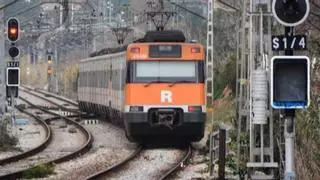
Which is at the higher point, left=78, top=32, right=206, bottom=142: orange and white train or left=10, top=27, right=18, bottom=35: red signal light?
left=10, top=27, right=18, bottom=35: red signal light

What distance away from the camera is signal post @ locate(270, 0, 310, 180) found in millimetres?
8172

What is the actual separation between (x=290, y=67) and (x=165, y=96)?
42.3 ft

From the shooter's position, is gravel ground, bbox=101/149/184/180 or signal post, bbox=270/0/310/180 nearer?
signal post, bbox=270/0/310/180

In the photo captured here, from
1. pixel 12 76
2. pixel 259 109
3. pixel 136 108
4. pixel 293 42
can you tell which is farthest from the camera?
pixel 12 76

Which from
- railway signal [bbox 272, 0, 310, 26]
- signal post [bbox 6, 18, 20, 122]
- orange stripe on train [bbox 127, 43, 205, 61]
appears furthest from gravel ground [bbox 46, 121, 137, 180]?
railway signal [bbox 272, 0, 310, 26]

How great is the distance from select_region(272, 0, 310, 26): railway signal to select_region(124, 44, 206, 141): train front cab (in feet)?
42.0

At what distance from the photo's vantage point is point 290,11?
322 inches

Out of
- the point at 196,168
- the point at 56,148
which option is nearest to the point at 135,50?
the point at 56,148

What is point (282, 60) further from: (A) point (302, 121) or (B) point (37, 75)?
(B) point (37, 75)

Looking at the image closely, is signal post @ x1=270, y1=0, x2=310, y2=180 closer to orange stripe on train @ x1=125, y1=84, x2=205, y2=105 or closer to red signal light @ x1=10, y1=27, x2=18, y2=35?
orange stripe on train @ x1=125, y1=84, x2=205, y2=105

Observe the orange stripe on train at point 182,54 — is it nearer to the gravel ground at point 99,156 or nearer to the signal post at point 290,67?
the gravel ground at point 99,156

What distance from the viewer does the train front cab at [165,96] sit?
20938mm

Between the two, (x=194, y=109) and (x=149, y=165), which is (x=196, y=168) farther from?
(x=194, y=109)

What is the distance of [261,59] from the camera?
12.6 metres
